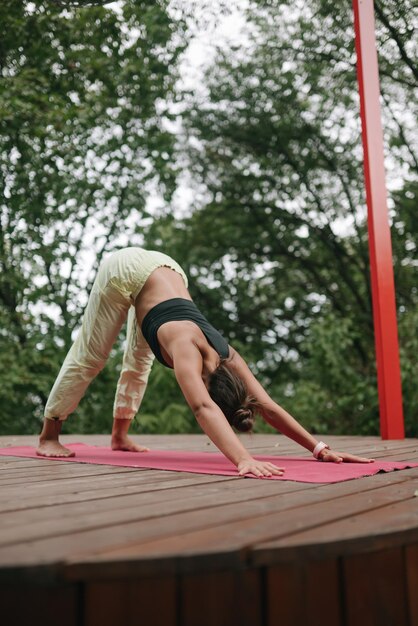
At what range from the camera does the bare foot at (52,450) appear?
2.89 metres

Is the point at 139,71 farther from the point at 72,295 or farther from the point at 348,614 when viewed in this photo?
the point at 348,614

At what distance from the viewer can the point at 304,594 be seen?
4.01 ft

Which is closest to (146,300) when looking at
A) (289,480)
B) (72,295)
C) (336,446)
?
(289,480)

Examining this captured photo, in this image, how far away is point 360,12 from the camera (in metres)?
4.42

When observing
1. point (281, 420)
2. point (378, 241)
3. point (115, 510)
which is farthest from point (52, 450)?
point (378, 241)

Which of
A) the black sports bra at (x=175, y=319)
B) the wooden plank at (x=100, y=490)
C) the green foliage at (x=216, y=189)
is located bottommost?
the wooden plank at (x=100, y=490)

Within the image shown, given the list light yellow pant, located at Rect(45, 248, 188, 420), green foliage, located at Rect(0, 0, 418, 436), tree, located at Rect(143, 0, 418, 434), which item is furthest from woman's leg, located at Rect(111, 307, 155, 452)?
tree, located at Rect(143, 0, 418, 434)

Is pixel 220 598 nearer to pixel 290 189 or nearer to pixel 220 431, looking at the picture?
pixel 220 431

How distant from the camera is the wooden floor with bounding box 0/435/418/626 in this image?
107 cm

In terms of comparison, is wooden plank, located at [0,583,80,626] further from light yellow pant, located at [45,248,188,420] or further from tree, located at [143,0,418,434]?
tree, located at [143,0,418,434]

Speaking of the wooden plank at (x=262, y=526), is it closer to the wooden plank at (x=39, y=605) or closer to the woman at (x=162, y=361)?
the wooden plank at (x=39, y=605)

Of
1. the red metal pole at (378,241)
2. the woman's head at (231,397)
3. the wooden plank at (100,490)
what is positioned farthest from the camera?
the red metal pole at (378,241)

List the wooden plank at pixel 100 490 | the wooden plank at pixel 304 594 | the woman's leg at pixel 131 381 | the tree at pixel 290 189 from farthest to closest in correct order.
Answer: the tree at pixel 290 189 < the woman's leg at pixel 131 381 < the wooden plank at pixel 100 490 < the wooden plank at pixel 304 594

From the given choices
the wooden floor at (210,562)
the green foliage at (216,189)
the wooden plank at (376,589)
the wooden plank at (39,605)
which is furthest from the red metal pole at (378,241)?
the wooden plank at (39,605)
